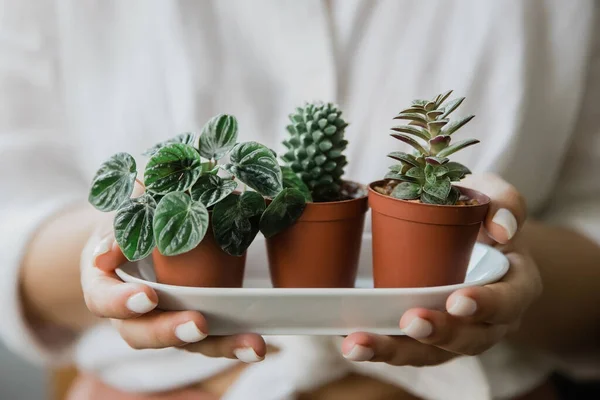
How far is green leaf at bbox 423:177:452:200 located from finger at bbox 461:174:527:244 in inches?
2.1

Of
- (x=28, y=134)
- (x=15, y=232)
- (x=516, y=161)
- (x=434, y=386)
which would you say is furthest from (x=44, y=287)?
(x=516, y=161)

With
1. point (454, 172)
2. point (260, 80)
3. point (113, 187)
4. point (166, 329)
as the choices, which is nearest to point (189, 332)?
point (166, 329)

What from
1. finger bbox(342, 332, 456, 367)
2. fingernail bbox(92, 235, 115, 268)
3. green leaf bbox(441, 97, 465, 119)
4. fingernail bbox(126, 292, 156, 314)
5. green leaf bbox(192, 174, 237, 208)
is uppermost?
green leaf bbox(441, 97, 465, 119)

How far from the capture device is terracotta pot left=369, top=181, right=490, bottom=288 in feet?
1.35

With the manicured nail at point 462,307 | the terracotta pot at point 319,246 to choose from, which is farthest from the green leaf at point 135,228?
the manicured nail at point 462,307

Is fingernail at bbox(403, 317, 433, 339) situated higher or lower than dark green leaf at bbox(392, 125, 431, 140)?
lower

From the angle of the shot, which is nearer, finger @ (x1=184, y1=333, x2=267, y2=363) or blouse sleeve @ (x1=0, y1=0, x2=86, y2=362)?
finger @ (x1=184, y1=333, x2=267, y2=363)

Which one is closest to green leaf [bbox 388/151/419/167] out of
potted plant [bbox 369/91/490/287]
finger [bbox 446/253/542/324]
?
potted plant [bbox 369/91/490/287]

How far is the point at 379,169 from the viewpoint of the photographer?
2.12 feet

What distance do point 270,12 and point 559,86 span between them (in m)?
0.37

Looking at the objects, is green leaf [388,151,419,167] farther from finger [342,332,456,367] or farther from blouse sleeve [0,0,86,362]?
blouse sleeve [0,0,86,362]

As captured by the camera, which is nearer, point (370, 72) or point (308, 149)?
point (308, 149)

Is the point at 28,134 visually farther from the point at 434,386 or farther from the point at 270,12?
the point at 434,386

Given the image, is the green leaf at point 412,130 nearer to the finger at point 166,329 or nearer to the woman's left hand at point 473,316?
the woman's left hand at point 473,316
